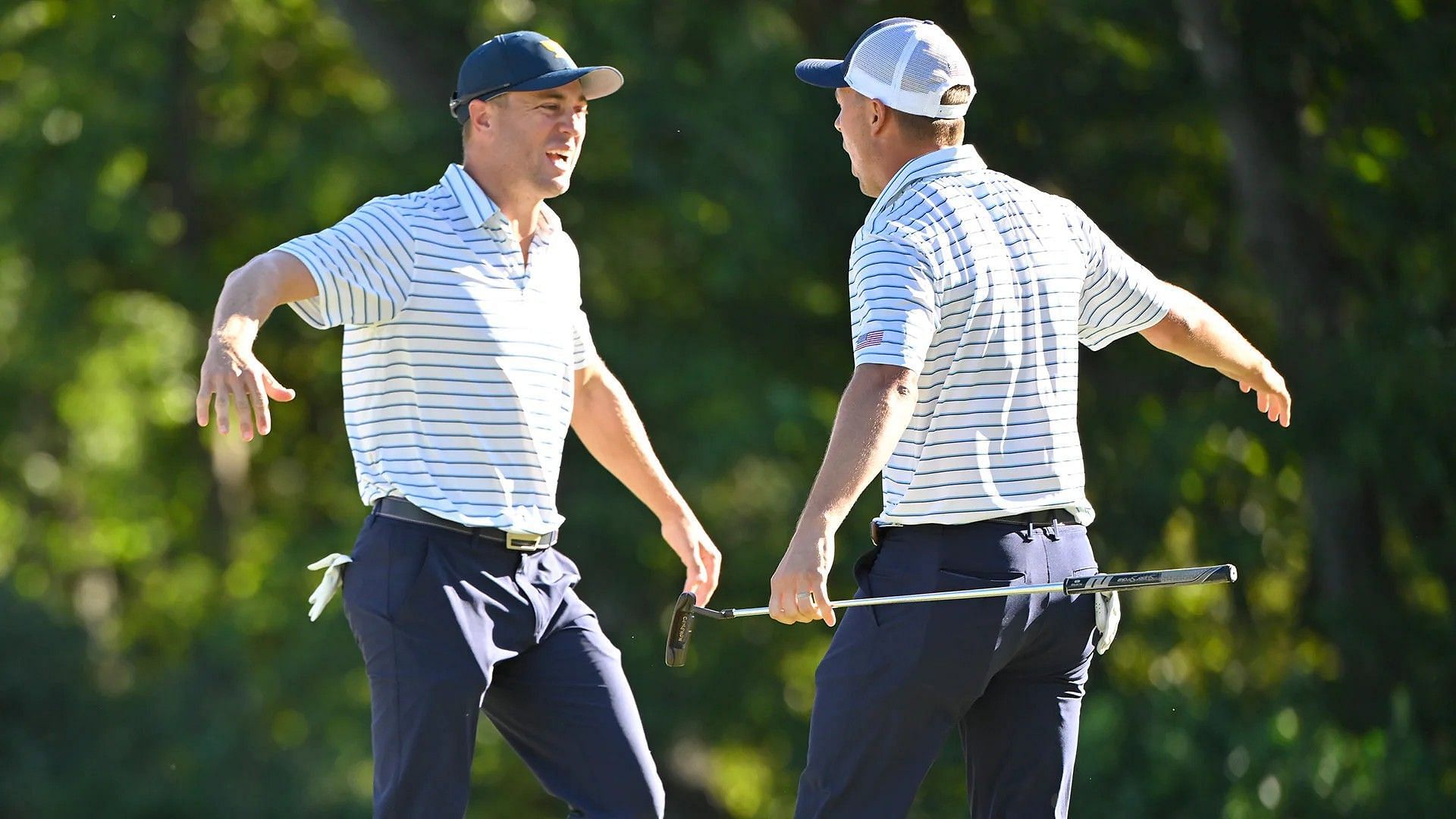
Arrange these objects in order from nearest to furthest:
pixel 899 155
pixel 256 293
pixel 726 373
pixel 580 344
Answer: pixel 256 293 < pixel 899 155 < pixel 580 344 < pixel 726 373

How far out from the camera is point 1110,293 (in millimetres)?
4164

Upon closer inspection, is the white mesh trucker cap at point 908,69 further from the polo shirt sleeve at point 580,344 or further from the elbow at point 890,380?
the polo shirt sleeve at point 580,344

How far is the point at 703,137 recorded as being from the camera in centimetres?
1418

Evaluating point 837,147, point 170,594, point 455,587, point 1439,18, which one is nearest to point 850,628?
point 455,587

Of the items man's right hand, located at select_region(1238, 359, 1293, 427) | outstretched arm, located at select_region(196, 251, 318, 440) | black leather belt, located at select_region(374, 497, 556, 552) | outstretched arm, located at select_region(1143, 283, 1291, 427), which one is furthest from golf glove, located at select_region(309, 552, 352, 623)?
man's right hand, located at select_region(1238, 359, 1293, 427)

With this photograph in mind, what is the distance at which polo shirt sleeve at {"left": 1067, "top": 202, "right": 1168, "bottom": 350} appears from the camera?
410 cm

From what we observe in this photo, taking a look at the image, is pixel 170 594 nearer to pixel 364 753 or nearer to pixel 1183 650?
pixel 364 753

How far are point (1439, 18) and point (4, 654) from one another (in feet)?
33.8

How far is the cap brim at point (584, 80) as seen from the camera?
443cm

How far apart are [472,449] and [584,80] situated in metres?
0.91

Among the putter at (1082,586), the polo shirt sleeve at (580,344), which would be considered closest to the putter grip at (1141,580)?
the putter at (1082,586)

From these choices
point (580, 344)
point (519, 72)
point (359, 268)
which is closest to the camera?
point (359, 268)

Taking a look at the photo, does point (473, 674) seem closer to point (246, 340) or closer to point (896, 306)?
point (246, 340)

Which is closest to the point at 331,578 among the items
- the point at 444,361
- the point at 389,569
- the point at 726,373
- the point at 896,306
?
the point at 389,569
